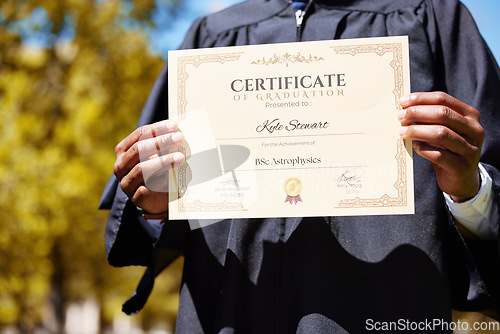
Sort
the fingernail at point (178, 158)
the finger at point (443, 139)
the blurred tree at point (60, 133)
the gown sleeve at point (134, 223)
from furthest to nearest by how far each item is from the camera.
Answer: the blurred tree at point (60, 133)
the gown sleeve at point (134, 223)
the fingernail at point (178, 158)
the finger at point (443, 139)

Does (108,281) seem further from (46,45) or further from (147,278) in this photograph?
(147,278)

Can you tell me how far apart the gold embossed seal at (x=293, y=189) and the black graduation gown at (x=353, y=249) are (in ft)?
0.48

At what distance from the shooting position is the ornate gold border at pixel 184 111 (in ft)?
3.99

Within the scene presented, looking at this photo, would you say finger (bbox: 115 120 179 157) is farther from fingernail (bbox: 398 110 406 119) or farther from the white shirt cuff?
the white shirt cuff

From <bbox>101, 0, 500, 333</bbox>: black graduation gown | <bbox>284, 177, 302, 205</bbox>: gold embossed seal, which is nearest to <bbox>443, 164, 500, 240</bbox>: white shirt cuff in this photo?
<bbox>101, 0, 500, 333</bbox>: black graduation gown

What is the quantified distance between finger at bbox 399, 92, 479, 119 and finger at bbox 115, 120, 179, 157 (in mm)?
586

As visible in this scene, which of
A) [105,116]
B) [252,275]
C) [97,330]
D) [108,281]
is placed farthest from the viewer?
[97,330]

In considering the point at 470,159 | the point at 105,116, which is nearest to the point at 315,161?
the point at 470,159

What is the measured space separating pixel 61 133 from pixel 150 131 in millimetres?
5164

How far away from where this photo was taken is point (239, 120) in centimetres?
122

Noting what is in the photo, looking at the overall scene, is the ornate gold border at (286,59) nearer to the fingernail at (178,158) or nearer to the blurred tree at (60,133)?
the fingernail at (178,158)

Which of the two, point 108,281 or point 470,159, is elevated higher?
point 470,159

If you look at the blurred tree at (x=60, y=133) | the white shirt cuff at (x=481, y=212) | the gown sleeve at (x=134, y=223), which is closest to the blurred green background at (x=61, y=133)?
the blurred tree at (x=60, y=133)

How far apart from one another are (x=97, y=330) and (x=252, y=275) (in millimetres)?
7420
